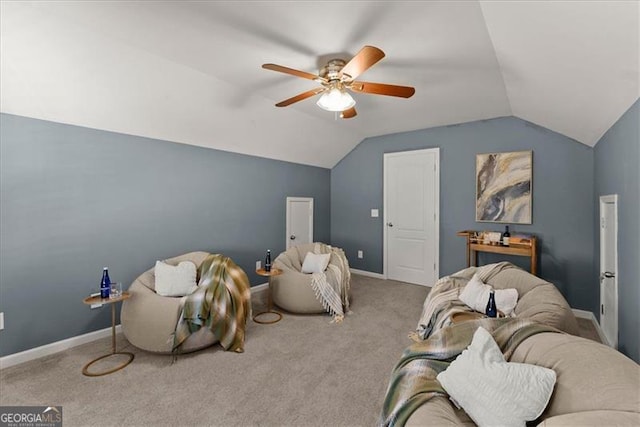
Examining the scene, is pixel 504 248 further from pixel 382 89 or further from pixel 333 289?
pixel 382 89

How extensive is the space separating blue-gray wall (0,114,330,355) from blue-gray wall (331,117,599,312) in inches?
95.7

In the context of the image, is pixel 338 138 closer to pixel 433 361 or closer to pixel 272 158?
pixel 272 158

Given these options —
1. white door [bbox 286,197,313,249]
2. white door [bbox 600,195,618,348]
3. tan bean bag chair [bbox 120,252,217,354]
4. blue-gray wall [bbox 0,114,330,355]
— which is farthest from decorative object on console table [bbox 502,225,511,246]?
blue-gray wall [bbox 0,114,330,355]

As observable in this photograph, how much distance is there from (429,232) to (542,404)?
3.71 m

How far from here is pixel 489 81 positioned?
2.89 metres

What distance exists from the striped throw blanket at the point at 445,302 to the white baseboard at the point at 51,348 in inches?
125

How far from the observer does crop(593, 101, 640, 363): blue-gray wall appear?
1.89 meters

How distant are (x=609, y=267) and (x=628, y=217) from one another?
921 mm

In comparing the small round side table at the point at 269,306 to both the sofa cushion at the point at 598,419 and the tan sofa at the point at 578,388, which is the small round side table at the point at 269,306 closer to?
the tan sofa at the point at 578,388

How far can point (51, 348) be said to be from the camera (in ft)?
8.56

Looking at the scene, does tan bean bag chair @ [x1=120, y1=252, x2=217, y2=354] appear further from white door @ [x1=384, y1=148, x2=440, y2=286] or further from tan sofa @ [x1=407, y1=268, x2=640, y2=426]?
white door @ [x1=384, y1=148, x2=440, y2=286]

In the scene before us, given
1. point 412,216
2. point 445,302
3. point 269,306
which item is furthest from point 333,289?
point 412,216

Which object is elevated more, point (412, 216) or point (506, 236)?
point (412, 216)

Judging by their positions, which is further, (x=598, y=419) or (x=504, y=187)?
(x=504, y=187)
